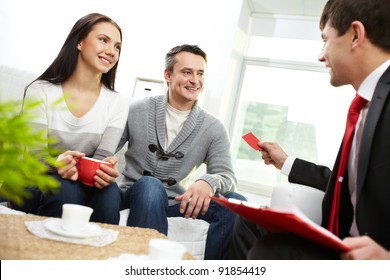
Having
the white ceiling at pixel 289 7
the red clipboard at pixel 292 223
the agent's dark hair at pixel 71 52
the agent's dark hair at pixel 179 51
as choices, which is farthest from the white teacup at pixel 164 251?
the white ceiling at pixel 289 7

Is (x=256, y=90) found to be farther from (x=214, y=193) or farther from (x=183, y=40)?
(x=214, y=193)

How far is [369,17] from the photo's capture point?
131cm

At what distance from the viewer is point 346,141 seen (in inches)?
50.9

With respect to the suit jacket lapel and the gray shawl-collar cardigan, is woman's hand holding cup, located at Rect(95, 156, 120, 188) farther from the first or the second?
the suit jacket lapel

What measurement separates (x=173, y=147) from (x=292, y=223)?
1249mm

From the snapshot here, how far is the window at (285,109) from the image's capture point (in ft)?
13.1

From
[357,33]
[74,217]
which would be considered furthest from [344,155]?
[74,217]

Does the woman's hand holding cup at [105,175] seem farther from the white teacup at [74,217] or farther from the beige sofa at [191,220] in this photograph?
the white teacup at [74,217]

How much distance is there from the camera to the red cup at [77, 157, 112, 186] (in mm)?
1435

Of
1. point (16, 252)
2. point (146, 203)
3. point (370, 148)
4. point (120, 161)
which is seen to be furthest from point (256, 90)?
point (16, 252)

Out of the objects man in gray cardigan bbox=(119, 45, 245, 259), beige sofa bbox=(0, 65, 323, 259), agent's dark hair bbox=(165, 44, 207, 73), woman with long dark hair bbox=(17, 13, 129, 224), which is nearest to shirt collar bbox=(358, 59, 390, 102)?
beige sofa bbox=(0, 65, 323, 259)

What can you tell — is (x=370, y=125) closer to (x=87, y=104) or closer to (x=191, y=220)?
A: (x=191, y=220)

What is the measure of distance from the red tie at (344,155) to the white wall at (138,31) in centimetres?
245

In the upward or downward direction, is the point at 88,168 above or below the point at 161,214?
above
